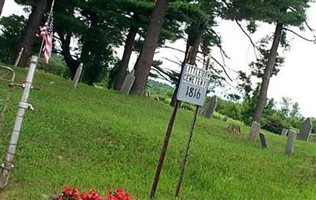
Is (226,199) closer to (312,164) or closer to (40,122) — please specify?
(40,122)

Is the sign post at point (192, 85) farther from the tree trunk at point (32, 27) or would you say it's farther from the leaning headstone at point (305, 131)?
the leaning headstone at point (305, 131)

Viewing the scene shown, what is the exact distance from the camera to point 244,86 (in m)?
32.5

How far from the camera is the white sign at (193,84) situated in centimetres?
722

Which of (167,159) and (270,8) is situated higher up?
(270,8)

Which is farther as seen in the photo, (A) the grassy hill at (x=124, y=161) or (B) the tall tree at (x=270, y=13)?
(B) the tall tree at (x=270, y=13)

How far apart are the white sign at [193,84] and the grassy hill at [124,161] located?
1.46 m

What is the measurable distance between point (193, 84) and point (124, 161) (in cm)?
225

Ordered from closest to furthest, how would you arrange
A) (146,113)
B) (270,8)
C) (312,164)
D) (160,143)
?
1. (160,143)
2. (312,164)
3. (146,113)
4. (270,8)

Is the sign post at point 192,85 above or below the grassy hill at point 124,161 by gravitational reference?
above

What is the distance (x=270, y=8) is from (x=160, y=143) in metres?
11.8

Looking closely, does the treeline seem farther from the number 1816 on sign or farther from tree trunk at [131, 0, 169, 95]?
the number 1816 on sign

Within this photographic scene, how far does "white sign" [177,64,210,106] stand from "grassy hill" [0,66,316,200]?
146 centimetres

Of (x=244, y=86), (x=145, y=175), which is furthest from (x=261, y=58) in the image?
(x=145, y=175)

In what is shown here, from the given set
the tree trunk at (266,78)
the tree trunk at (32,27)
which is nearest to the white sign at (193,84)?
the tree trunk at (32,27)
